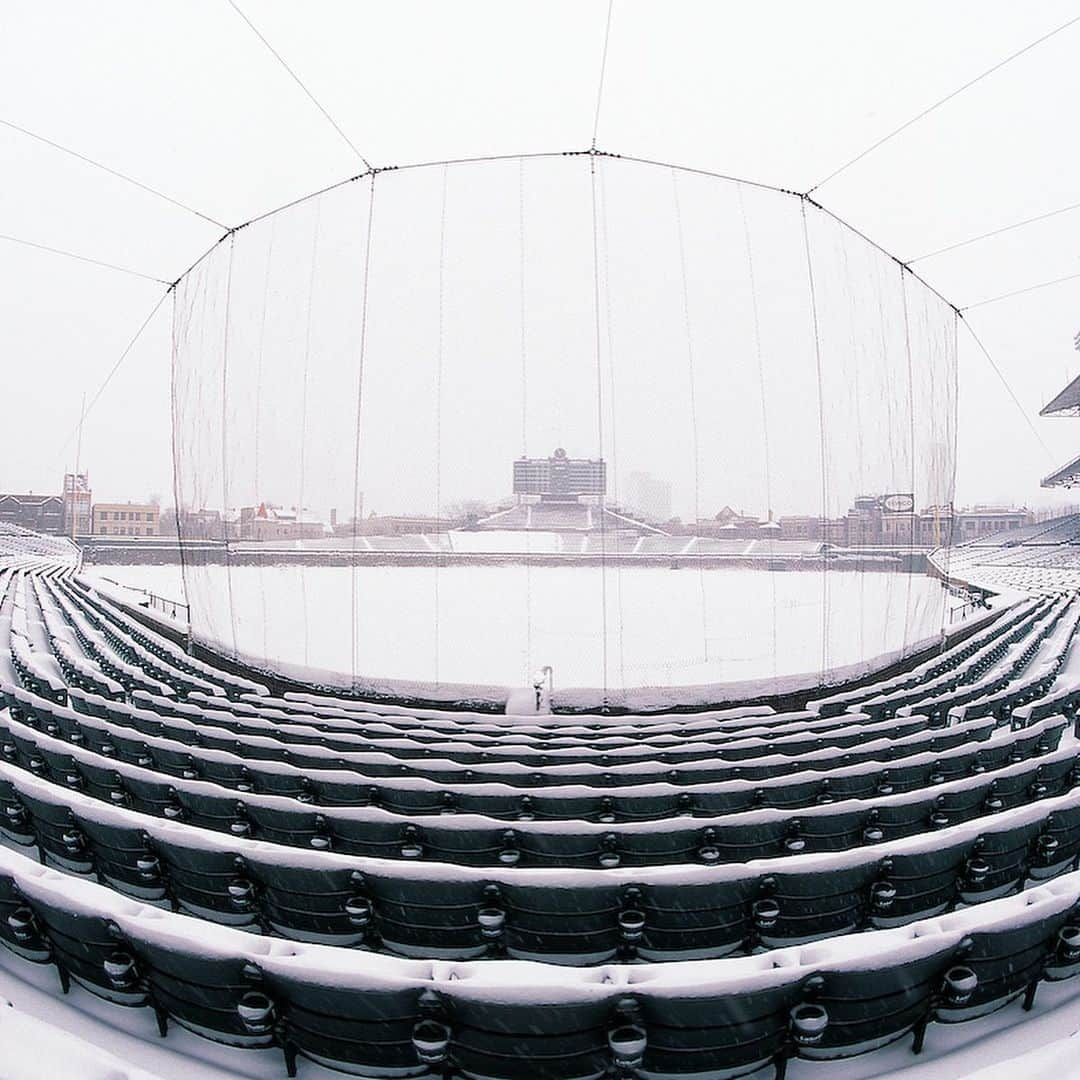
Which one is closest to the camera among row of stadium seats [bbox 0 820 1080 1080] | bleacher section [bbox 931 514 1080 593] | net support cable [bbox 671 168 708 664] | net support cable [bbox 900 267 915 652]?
row of stadium seats [bbox 0 820 1080 1080]

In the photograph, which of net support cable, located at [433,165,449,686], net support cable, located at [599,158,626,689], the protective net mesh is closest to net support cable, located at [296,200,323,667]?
the protective net mesh

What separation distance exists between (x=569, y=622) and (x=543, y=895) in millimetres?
6979

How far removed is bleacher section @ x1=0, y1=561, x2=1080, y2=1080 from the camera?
2.10m

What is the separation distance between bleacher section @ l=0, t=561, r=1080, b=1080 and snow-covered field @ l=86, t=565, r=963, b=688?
346 cm

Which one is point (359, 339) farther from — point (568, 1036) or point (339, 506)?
point (568, 1036)

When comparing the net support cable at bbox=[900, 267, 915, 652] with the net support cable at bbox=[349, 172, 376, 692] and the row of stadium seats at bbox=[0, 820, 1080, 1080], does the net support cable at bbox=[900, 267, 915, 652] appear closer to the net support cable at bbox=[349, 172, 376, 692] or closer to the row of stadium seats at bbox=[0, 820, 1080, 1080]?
the net support cable at bbox=[349, 172, 376, 692]

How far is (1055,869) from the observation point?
3842 mm

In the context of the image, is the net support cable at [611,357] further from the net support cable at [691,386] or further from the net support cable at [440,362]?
the net support cable at [440,362]

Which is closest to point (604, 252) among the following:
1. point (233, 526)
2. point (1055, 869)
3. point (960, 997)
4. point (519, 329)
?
point (519, 329)

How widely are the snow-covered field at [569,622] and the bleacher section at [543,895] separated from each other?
3.46 m

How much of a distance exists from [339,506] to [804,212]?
8.18 meters

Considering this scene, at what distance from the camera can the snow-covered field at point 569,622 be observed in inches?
384

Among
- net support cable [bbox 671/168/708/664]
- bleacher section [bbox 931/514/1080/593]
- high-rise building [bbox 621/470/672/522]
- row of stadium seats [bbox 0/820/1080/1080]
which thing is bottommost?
bleacher section [bbox 931/514/1080/593]

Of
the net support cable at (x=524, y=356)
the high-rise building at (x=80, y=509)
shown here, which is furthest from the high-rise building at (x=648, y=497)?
the high-rise building at (x=80, y=509)
